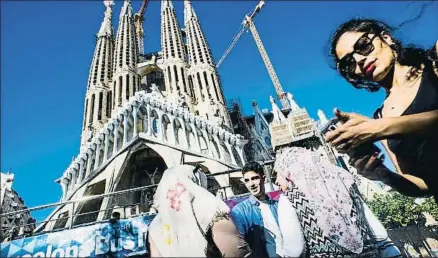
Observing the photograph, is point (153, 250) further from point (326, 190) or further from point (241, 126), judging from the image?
point (241, 126)

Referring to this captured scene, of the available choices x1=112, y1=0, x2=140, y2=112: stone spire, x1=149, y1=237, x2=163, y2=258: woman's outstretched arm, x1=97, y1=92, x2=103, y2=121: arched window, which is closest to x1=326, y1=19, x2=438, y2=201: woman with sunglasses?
x1=149, y1=237, x2=163, y2=258: woman's outstretched arm

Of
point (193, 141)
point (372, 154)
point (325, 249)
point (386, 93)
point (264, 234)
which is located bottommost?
point (325, 249)

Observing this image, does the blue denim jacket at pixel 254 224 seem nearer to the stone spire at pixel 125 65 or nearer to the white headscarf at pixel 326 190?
the white headscarf at pixel 326 190

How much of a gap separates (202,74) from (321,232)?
2863 centimetres

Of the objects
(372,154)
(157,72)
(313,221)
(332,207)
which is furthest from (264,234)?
(157,72)

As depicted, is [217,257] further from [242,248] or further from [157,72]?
[157,72]

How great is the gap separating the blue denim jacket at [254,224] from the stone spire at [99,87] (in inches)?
1038

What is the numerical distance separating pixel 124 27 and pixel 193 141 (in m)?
22.6

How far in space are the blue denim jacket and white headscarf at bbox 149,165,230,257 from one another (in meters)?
1.39

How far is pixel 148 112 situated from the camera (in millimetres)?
22516

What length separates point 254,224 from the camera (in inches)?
181

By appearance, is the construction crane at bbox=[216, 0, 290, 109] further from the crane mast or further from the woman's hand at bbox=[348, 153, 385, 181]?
the woman's hand at bbox=[348, 153, 385, 181]

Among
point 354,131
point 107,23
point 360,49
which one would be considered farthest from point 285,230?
point 107,23

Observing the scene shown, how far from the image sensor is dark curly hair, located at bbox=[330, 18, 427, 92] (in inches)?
122
